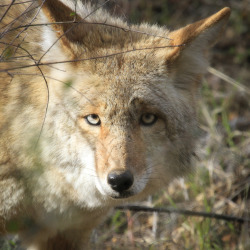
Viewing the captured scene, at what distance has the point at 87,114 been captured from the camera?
3.27 meters

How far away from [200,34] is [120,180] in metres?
1.35

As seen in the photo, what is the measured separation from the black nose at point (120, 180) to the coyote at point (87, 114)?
0.04ft

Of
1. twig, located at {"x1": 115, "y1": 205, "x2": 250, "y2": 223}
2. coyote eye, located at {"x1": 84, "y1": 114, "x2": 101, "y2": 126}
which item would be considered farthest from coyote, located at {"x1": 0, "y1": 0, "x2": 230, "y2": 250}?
twig, located at {"x1": 115, "y1": 205, "x2": 250, "y2": 223}

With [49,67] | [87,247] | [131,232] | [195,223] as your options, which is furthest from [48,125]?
[195,223]

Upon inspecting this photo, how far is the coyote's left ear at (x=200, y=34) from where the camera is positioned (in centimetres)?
344

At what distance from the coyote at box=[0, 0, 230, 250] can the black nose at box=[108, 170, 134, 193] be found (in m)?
0.01

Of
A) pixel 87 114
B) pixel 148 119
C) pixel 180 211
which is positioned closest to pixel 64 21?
pixel 87 114

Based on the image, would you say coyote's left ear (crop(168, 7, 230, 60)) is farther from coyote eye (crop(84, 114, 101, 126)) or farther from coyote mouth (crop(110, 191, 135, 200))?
coyote mouth (crop(110, 191, 135, 200))

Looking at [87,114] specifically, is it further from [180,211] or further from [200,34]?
[180,211]

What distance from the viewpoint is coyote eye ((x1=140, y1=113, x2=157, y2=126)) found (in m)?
3.39

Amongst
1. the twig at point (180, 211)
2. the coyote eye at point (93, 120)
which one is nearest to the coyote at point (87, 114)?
the coyote eye at point (93, 120)

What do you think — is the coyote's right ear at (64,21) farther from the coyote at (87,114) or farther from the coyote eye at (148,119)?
the coyote eye at (148,119)

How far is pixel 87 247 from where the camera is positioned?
14.2ft

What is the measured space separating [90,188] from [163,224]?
2.02 metres
